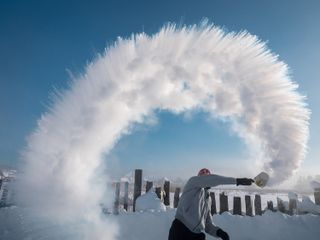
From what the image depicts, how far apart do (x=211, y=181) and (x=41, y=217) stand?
949cm

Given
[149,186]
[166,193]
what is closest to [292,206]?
[166,193]

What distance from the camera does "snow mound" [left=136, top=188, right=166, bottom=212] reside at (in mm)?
11727

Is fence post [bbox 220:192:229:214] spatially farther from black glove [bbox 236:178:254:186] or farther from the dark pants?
black glove [bbox 236:178:254:186]

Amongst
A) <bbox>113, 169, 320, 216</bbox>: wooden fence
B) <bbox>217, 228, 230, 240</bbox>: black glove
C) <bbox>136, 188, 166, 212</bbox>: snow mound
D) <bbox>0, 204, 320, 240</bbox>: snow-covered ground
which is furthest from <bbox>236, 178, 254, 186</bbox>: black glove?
<bbox>113, 169, 320, 216</bbox>: wooden fence

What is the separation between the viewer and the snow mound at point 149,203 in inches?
462

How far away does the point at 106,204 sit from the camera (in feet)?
51.1

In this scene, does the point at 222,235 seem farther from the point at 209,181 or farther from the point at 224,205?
the point at 224,205

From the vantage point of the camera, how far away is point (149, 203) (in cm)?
1191

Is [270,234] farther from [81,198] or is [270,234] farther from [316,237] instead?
[81,198]

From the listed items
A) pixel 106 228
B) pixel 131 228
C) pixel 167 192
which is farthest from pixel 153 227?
pixel 167 192

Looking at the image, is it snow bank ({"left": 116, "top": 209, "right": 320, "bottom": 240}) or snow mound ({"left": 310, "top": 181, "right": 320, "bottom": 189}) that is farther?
snow mound ({"left": 310, "top": 181, "right": 320, "bottom": 189})

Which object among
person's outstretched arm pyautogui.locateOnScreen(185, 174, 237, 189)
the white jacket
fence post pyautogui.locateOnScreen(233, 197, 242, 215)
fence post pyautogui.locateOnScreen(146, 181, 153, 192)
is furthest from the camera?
fence post pyautogui.locateOnScreen(146, 181, 153, 192)

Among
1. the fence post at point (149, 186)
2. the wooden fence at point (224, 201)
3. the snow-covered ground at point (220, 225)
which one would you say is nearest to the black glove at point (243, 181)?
the snow-covered ground at point (220, 225)

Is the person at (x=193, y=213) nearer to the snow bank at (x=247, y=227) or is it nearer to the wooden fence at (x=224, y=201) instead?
the snow bank at (x=247, y=227)
